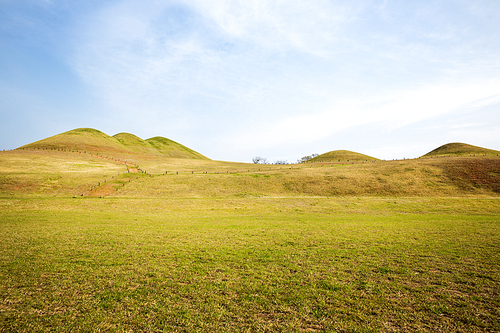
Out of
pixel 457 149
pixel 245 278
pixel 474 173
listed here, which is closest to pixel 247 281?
pixel 245 278

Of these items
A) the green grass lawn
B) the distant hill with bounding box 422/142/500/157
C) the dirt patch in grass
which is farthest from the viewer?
the distant hill with bounding box 422/142/500/157

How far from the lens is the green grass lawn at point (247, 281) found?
20.8ft

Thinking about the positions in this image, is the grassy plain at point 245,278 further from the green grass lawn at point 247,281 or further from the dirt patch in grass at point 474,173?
the dirt patch in grass at point 474,173

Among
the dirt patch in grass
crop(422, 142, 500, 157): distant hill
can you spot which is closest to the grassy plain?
the dirt patch in grass

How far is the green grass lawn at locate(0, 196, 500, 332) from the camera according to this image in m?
6.33

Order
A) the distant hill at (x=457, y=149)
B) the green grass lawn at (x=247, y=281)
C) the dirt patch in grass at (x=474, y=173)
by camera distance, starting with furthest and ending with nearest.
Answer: the distant hill at (x=457, y=149) < the dirt patch in grass at (x=474, y=173) < the green grass lawn at (x=247, y=281)

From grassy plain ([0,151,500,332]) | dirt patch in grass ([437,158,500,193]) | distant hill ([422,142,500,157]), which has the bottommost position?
grassy plain ([0,151,500,332])

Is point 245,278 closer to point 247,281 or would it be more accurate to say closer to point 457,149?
point 247,281

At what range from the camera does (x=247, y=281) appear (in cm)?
875

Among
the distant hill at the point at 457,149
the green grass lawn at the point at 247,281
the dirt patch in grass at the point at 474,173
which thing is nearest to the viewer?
the green grass lawn at the point at 247,281

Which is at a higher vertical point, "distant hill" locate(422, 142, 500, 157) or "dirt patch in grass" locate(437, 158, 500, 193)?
"distant hill" locate(422, 142, 500, 157)

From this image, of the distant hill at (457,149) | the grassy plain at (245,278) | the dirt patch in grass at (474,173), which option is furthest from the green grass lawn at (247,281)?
the distant hill at (457,149)

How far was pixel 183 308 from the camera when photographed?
6949mm

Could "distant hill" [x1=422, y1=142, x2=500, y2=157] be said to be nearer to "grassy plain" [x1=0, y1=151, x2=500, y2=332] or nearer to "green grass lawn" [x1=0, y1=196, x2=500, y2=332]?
"grassy plain" [x1=0, y1=151, x2=500, y2=332]
